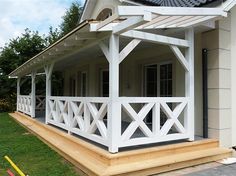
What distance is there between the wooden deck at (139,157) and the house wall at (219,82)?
16.0 inches

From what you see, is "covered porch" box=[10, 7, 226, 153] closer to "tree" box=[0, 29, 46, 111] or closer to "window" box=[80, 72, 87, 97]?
"window" box=[80, 72, 87, 97]

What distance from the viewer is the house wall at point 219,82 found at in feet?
21.9

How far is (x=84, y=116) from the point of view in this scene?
6504 millimetres

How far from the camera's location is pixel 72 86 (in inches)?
672

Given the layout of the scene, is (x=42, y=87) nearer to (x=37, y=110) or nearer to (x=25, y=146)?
(x=37, y=110)

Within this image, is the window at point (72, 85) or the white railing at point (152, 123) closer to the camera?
the white railing at point (152, 123)

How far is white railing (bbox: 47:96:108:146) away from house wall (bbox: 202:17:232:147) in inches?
108

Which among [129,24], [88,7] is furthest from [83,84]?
[129,24]

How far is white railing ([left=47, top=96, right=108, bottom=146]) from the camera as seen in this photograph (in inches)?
224

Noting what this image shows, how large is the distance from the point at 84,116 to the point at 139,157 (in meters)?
1.83

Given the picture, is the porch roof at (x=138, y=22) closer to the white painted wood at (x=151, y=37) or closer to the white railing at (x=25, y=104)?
the white painted wood at (x=151, y=37)

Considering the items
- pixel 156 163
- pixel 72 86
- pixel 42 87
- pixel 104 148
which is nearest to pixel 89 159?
pixel 104 148

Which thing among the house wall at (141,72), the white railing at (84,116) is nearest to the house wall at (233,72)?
A: the house wall at (141,72)

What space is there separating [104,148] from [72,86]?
11.7 metres
